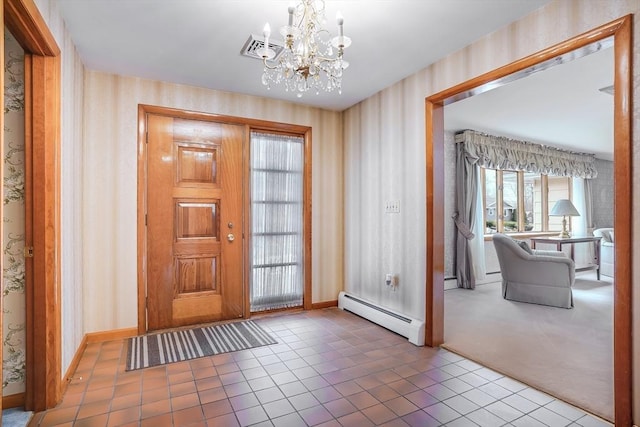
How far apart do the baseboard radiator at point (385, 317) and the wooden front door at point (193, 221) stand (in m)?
1.23

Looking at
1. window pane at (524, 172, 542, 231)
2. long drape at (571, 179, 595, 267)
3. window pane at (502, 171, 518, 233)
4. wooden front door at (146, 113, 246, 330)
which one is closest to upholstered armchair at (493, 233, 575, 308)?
window pane at (502, 171, 518, 233)

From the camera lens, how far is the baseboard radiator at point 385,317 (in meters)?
3.00

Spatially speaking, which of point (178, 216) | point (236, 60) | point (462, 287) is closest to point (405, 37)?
point (236, 60)

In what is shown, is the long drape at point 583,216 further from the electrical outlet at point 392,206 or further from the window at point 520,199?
the electrical outlet at point 392,206

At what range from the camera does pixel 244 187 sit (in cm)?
375

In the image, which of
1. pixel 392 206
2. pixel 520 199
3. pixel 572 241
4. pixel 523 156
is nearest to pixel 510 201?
pixel 520 199

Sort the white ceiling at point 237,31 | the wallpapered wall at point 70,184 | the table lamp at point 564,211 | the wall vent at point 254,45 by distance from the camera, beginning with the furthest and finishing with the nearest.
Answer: the table lamp at point 564,211, the wall vent at point 254,45, the wallpapered wall at point 70,184, the white ceiling at point 237,31

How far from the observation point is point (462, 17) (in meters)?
2.24

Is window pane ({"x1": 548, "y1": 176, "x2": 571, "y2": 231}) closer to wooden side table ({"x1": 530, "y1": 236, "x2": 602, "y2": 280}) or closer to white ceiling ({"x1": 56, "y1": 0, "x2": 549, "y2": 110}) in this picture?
wooden side table ({"x1": 530, "y1": 236, "x2": 602, "y2": 280})

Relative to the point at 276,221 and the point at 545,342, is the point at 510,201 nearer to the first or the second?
the point at 545,342

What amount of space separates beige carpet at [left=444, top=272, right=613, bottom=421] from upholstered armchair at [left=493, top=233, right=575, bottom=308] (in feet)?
0.47

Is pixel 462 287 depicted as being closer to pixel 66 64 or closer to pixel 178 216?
pixel 178 216

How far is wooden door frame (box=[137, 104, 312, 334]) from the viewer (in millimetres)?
3252

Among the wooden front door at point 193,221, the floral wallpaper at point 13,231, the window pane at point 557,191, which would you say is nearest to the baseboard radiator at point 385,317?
the wooden front door at point 193,221
